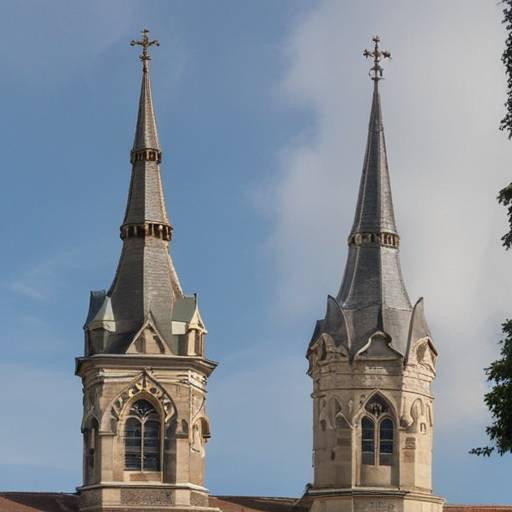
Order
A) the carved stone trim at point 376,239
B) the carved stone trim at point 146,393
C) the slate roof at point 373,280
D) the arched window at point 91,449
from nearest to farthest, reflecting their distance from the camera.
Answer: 1. the arched window at point 91,449
2. the carved stone trim at point 146,393
3. the slate roof at point 373,280
4. the carved stone trim at point 376,239

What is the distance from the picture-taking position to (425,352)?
70625mm

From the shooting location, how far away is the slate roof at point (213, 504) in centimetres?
6600

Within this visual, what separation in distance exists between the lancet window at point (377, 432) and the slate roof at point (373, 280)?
7.44 feet

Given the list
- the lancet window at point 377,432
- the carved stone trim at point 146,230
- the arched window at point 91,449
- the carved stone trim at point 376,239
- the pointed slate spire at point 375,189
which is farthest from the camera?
the pointed slate spire at point 375,189

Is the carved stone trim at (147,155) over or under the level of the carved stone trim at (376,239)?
over

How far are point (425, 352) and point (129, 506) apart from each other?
13.8m

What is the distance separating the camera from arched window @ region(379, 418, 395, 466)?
6894 cm

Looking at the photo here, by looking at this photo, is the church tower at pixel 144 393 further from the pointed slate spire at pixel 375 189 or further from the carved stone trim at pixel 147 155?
the pointed slate spire at pixel 375 189

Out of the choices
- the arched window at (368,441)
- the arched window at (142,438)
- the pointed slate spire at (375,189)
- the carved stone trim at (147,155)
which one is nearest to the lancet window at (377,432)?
the arched window at (368,441)

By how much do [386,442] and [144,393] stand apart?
32.8 feet

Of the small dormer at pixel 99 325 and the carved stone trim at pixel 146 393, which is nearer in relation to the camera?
the carved stone trim at pixel 146 393

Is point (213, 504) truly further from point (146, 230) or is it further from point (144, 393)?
point (146, 230)

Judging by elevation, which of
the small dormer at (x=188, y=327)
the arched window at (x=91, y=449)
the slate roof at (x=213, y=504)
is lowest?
the slate roof at (x=213, y=504)

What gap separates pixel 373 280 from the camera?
234 feet
